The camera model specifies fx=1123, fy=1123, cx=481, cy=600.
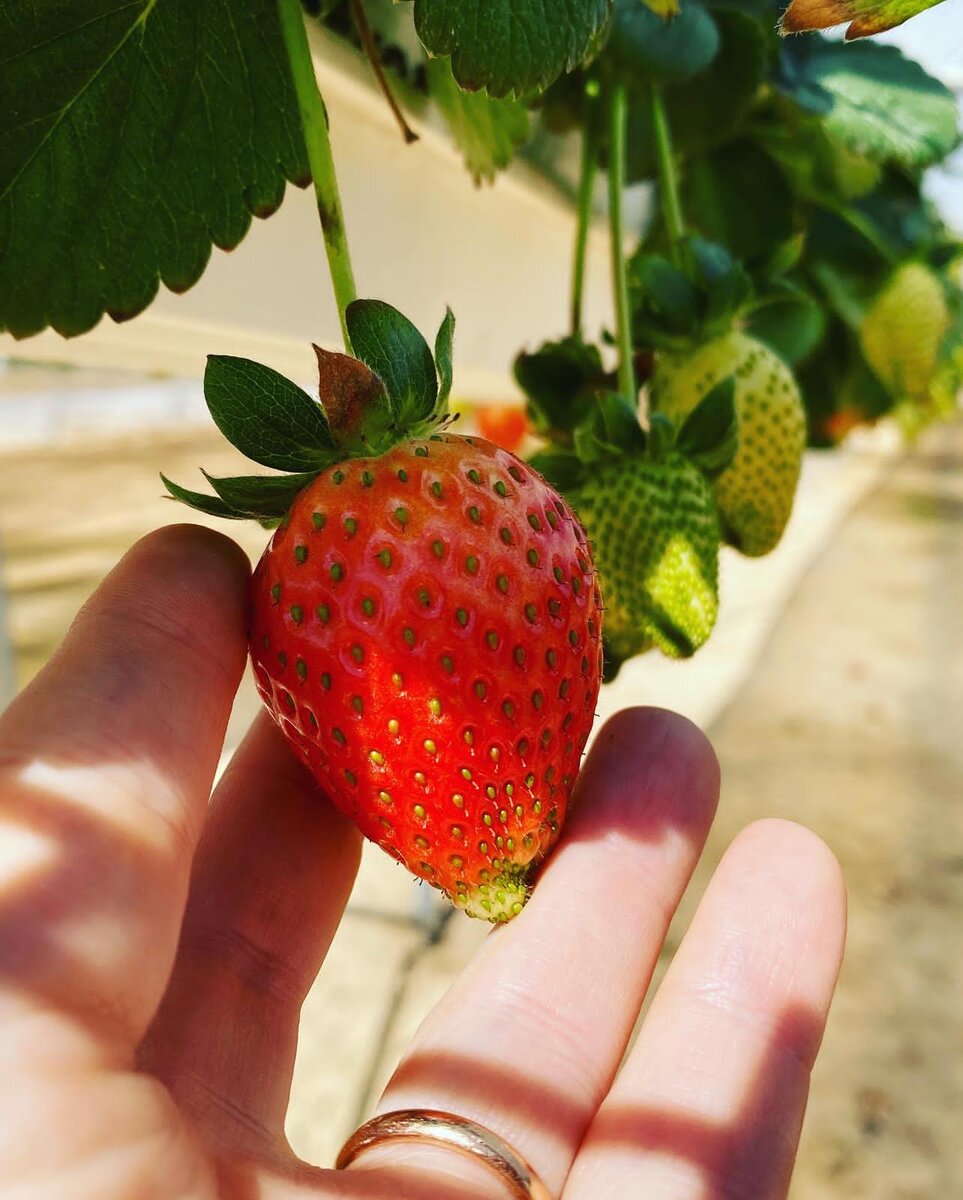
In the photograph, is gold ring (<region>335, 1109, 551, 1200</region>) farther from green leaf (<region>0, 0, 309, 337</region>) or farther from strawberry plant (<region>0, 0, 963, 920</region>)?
green leaf (<region>0, 0, 309, 337</region>)

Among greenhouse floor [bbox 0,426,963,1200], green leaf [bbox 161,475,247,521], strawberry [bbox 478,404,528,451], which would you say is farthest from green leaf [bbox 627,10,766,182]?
greenhouse floor [bbox 0,426,963,1200]

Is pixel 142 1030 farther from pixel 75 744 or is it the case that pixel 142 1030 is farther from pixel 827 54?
pixel 827 54

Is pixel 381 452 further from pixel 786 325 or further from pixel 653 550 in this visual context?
pixel 786 325

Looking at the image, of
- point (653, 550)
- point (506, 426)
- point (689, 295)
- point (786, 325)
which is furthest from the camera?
point (506, 426)

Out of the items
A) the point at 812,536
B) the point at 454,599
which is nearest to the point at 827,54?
the point at 454,599

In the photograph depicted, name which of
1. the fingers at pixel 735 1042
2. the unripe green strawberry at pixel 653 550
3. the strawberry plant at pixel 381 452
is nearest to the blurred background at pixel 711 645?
the strawberry plant at pixel 381 452

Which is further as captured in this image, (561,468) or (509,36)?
(561,468)

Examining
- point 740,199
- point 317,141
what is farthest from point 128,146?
point 740,199

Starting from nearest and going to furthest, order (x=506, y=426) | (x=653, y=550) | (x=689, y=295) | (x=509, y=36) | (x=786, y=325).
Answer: (x=509, y=36), (x=653, y=550), (x=689, y=295), (x=786, y=325), (x=506, y=426)
